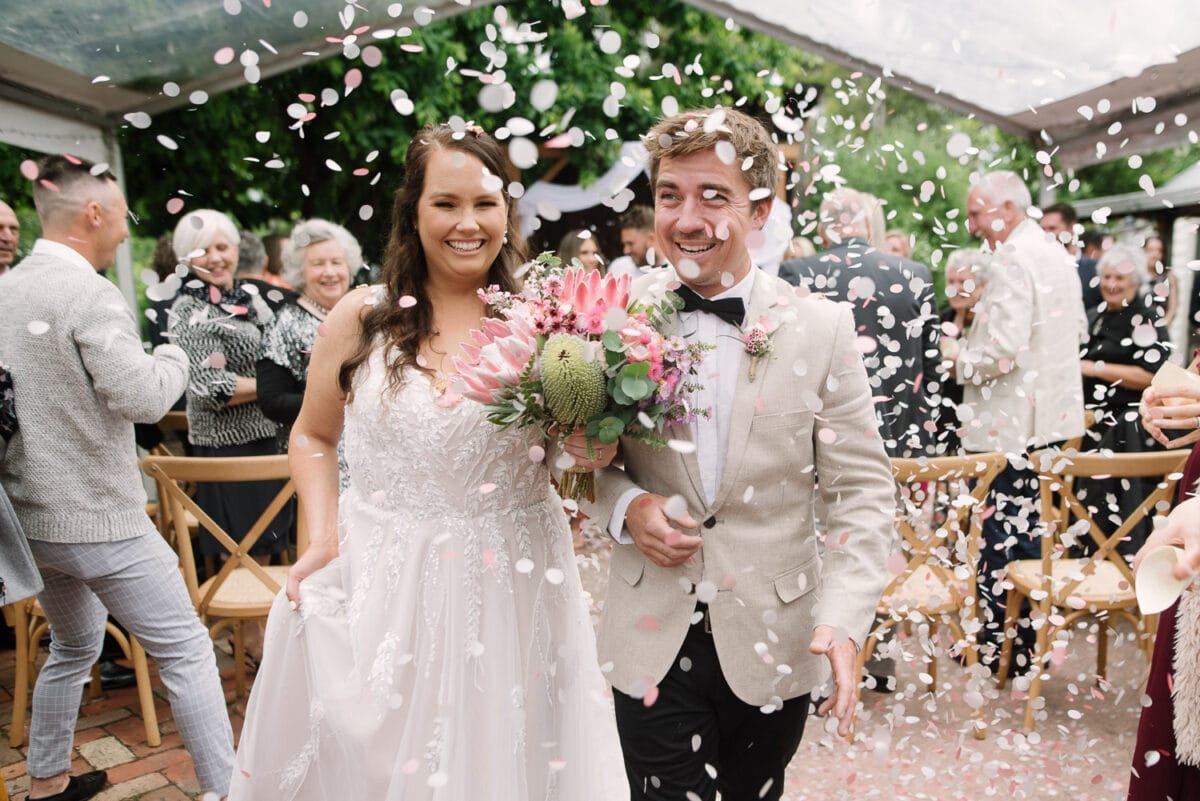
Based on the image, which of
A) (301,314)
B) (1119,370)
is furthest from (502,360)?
(1119,370)

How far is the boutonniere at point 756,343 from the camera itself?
1.94 metres

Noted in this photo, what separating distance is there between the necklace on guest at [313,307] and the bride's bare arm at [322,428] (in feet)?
6.11

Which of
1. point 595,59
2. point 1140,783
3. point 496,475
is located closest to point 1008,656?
point 1140,783

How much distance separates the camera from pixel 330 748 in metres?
2.26

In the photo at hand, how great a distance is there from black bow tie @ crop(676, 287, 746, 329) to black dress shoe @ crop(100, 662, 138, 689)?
3692 mm

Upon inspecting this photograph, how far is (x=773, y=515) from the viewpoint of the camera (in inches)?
78.4

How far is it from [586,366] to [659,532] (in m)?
0.39

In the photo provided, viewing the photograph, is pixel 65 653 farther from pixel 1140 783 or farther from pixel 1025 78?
pixel 1025 78

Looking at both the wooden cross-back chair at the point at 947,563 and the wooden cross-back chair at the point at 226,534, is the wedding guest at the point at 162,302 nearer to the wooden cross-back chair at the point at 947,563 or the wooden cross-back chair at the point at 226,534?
the wooden cross-back chair at the point at 226,534

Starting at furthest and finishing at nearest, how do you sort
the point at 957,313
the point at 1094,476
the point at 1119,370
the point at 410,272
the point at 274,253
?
the point at 957,313 < the point at 274,253 < the point at 1119,370 < the point at 1094,476 < the point at 410,272

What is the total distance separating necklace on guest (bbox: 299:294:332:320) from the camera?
4.23 metres

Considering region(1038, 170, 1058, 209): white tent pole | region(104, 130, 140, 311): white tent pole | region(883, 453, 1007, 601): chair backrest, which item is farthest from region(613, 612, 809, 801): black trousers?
region(1038, 170, 1058, 209): white tent pole

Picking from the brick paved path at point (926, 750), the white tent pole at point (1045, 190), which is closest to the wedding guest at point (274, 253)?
the brick paved path at point (926, 750)

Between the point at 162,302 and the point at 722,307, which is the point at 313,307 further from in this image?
the point at 722,307
